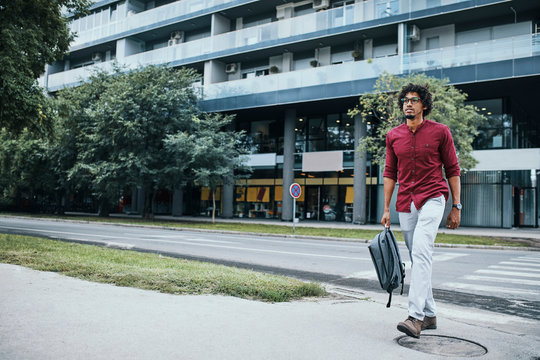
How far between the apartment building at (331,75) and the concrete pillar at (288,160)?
0.24 ft

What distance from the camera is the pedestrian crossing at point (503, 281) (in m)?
7.29

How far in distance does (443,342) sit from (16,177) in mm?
35322

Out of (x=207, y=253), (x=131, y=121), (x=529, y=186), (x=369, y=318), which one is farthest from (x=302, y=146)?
(x=369, y=318)

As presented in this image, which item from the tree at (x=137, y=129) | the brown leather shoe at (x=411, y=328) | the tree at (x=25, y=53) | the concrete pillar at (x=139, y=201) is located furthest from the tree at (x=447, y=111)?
the concrete pillar at (x=139, y=201)

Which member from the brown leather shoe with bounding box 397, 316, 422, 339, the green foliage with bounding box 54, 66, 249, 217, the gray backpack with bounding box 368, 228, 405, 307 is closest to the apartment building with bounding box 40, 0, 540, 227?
the green foliage with bounding box 54, 66, 249, 217

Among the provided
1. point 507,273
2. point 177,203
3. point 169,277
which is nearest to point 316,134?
point 177,203

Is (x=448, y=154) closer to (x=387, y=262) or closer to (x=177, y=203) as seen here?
(x=387, y=262)

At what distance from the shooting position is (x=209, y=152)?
84.0 feet

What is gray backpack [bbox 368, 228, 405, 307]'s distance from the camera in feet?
14.4

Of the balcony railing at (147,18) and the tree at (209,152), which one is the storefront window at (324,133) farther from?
the balcony railing at (147,18)

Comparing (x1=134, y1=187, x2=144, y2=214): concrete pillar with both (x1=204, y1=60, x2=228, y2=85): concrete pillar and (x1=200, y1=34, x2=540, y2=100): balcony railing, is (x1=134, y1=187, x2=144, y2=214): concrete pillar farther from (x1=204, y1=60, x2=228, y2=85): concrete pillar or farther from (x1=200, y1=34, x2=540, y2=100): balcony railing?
(x1=200, y1=34, x2=540, y2=100): balcony railing

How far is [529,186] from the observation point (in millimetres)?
26844

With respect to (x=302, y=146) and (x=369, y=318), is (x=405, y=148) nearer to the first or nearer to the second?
(x=369, y=318)

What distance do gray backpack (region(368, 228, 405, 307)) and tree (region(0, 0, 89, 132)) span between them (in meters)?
11.7
